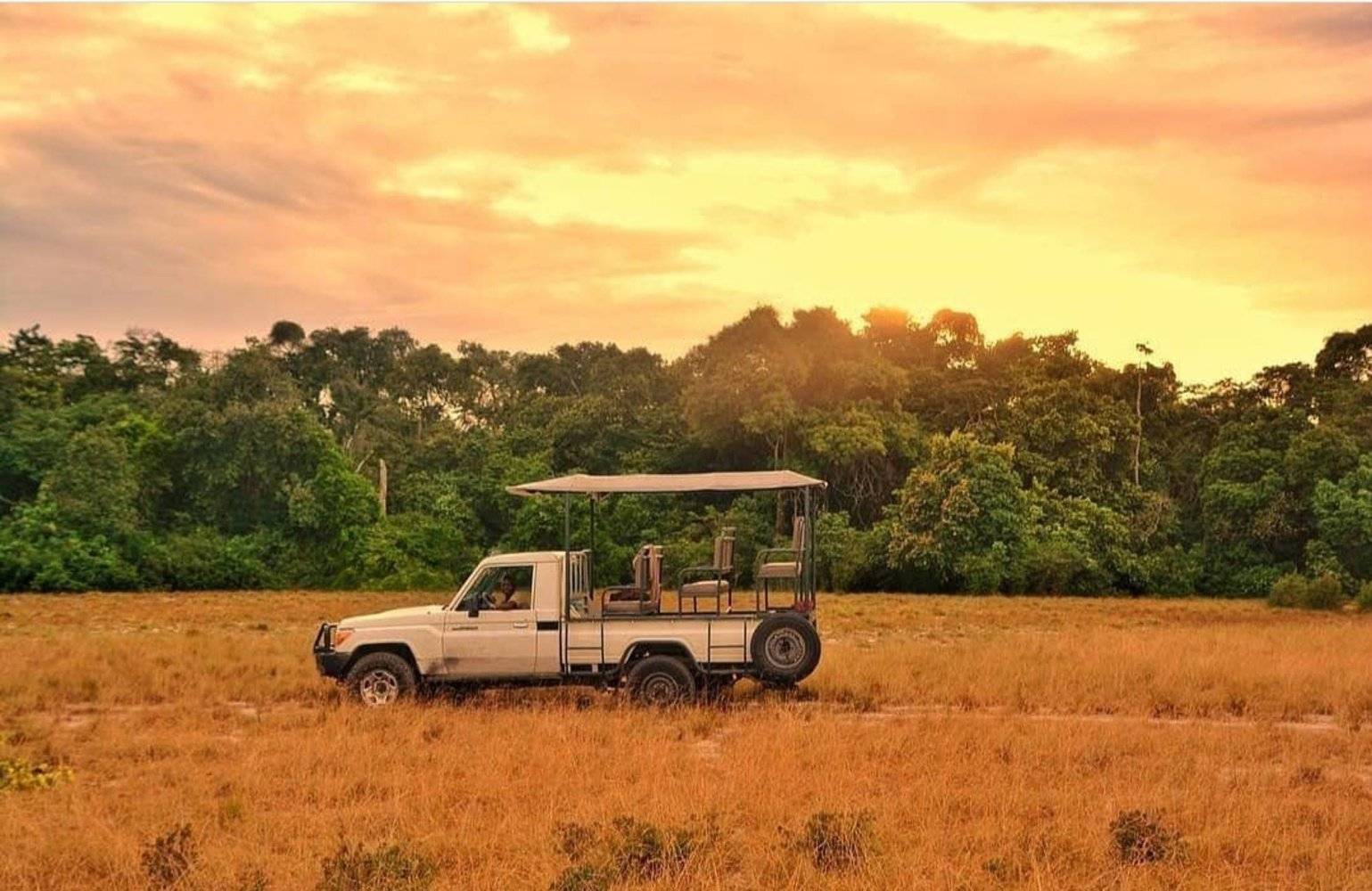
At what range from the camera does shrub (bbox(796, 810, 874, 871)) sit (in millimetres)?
8664

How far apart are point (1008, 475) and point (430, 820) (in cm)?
4039

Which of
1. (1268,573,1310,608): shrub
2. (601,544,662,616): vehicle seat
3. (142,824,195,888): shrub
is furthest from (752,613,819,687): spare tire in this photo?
(1268,573,1310,608): shrub

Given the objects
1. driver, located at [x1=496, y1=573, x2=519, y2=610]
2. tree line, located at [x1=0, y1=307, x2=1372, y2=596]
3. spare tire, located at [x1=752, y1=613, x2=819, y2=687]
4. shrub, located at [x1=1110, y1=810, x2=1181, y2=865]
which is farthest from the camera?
tree line, located at [x1=0, y1=307, x2=1372, y2=596]

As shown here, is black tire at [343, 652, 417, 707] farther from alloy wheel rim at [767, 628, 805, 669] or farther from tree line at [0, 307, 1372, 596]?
tree line at [0, 307, 1372, 596]

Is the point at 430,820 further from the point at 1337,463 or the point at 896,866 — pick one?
the point at 1337,463

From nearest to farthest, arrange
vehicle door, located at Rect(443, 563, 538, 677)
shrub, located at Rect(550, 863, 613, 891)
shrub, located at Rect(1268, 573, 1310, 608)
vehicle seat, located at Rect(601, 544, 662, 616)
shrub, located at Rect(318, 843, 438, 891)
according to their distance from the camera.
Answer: shrub, located at Rect(550, 863, 613, 891) < shrub, located at Rect(318, 843, 438, 891) < vehicle door, located at Rect(443, 563, 538, 677) < vehicle seat, located at Rect(601, 544, 662, 616) < shrub, located at Rect(1268, 573, 1310, 608)

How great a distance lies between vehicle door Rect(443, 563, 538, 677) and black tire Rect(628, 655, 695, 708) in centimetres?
130

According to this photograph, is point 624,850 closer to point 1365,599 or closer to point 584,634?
point 584,634

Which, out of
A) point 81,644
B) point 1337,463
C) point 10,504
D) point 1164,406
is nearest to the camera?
point 81,644

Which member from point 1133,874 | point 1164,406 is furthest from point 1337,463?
point 1133,874

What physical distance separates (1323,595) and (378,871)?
39.4m

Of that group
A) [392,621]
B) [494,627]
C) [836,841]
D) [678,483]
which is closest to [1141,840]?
[836,841]

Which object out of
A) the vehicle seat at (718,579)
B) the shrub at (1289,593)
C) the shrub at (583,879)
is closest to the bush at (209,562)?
the shrub at (1289,593)

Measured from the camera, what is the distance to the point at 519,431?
58.8m
